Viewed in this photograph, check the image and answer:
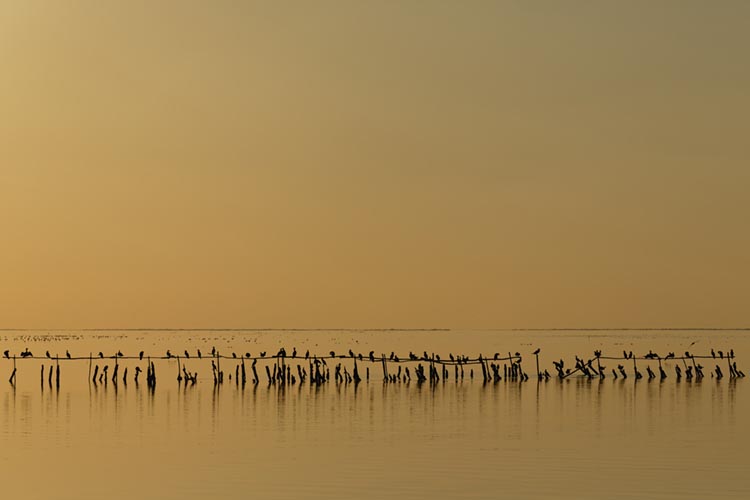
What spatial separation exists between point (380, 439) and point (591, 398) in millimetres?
18124

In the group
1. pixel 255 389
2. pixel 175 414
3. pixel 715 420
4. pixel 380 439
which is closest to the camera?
pixel 380 439

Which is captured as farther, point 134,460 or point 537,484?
point 134,460

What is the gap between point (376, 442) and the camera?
34.8 metres

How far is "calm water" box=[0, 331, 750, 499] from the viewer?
26688 mm

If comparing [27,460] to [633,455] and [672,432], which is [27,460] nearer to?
[633,455]

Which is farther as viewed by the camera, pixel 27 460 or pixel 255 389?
pixel 255 389

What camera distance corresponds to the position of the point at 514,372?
6612 centimetres

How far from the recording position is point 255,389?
5784 centimetres

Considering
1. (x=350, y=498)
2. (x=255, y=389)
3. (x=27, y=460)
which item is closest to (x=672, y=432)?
(x=350, y=498)

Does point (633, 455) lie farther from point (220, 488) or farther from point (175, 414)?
point (175, 414)

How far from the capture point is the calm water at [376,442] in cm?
2669

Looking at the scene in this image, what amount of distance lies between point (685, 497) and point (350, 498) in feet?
21.7

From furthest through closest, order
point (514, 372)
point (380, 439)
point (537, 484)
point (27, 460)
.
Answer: point (514, 372) → point (380, 439) → point (27, 460) → point (537, 484)

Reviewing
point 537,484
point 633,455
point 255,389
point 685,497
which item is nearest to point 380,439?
point 633,455
